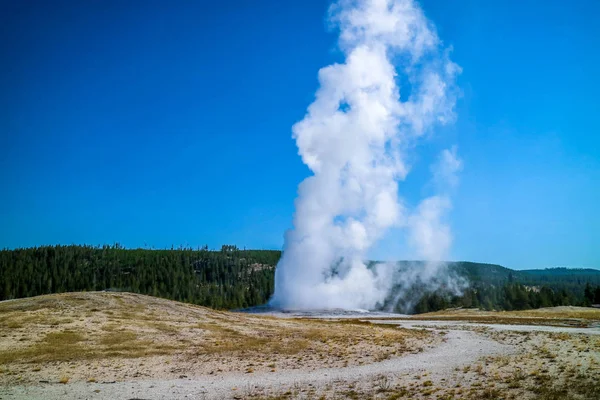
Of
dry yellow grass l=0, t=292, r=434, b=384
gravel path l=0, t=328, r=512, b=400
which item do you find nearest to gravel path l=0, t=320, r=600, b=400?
gravel path l=0, t=328, r=512, b=400

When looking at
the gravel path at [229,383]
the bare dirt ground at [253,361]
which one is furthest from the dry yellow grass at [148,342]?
the gravel path at [229,383]

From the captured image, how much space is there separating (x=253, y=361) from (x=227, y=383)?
7.46m

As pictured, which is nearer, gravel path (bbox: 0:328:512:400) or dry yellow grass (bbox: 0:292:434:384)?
gravel path (bbox: 0:328:512:400)

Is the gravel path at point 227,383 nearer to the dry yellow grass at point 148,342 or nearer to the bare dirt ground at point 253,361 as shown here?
the bare dirt ground at point 253,361

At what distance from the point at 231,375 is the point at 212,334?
18496 millimetres

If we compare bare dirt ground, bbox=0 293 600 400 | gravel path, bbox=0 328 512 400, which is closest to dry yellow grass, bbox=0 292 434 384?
bare dirt ground, bbox=0 293 600 400

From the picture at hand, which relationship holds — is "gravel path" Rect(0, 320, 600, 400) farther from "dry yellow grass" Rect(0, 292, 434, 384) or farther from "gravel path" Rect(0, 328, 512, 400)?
"dry yellow grass" Rect(0, 292, 434, 384)

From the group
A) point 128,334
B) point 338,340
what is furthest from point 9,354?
point 338,340

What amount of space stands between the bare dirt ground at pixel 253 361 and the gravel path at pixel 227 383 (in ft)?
0.21

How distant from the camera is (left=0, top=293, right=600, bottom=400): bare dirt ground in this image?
69.2ft

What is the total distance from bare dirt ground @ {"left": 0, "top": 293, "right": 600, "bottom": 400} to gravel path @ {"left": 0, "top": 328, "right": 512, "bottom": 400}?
0.07m

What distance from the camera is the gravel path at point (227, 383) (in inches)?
827

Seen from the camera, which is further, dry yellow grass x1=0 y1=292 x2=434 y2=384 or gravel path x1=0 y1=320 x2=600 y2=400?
dry yellow grass x1=0 y1=292 x2=434 y2=384

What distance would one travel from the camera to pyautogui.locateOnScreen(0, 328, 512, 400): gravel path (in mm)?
21000
